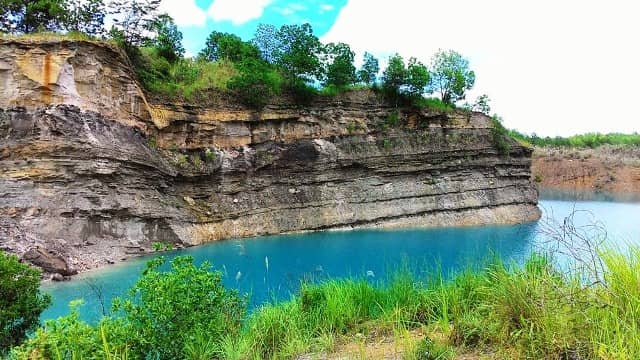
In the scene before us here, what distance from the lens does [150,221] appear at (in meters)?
21.5

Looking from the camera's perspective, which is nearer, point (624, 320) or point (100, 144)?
point (624, 320)

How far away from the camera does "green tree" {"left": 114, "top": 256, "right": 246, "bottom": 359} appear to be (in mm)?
5223

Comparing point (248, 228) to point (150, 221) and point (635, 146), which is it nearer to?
point (150, 221)

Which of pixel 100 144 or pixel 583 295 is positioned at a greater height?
pixel 100 144

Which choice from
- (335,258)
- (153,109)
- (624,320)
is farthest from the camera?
(153,109)

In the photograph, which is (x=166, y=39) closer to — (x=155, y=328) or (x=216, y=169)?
(x=216, y=169)

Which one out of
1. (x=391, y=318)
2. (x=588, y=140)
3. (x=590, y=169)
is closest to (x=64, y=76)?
(x=391, y=318)

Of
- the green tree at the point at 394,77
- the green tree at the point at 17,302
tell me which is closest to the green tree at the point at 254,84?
the green tree at the point at 394,77

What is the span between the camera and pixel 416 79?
31.3m

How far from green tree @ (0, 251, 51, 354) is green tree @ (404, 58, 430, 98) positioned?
27.9 m

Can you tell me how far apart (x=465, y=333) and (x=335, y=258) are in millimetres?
13804

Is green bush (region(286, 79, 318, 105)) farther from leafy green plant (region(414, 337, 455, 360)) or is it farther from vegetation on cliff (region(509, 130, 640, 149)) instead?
vegetation on cliff (region(509, 130, 640, 149))

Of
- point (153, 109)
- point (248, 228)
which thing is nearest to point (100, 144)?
point (153, 109)

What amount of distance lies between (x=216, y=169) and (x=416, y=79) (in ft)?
50.1
